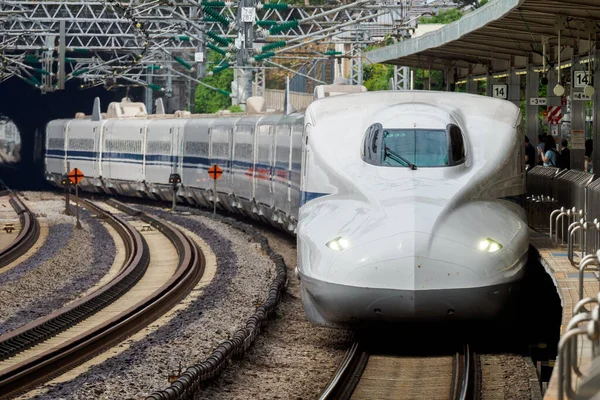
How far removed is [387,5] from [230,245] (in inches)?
491

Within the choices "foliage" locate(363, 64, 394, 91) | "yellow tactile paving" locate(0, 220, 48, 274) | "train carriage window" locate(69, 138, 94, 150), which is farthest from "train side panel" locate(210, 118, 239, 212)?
"foliage" locate(363, 64, 394, 91)

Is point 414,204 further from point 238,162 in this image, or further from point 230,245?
point 238,162

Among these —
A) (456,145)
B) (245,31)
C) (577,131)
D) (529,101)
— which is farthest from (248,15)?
(456,145)

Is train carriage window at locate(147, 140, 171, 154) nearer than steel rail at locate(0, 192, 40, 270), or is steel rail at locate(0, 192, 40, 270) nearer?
steel rail at locate(0, 192, 40, 270)

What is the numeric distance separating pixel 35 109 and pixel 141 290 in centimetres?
5675

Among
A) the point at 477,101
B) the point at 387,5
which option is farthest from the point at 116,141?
the point at 477,101

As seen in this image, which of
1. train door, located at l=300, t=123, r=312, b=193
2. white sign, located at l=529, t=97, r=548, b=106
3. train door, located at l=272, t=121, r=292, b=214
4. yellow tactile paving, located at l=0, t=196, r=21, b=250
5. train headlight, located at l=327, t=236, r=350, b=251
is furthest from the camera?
yellow tactile paving, located at l=0, t=196, r=21, b=250

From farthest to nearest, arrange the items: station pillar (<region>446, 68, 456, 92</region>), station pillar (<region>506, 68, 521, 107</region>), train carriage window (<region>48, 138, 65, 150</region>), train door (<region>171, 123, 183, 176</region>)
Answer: train carriage window (<region>48, 138, 65, 150</region>) → train door (<region>171, 123, 183, 176</region>) → station pillar (<region>446, 68, 456, 92</region>) → station pillar (<region>506, 68, 521, 107</region>)

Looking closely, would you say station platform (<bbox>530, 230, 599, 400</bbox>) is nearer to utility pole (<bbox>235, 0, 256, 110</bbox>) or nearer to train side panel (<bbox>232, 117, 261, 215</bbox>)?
train side panel (<bbox>232, 117, 261, 215</bbox>)

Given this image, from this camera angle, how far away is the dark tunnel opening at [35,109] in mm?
72750

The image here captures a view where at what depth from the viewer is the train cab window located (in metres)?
13.8

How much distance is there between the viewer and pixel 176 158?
4153cm

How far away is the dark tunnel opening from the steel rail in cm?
3120

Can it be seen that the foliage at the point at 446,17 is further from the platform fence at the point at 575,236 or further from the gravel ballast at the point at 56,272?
the platform fence at the point at 575,236
